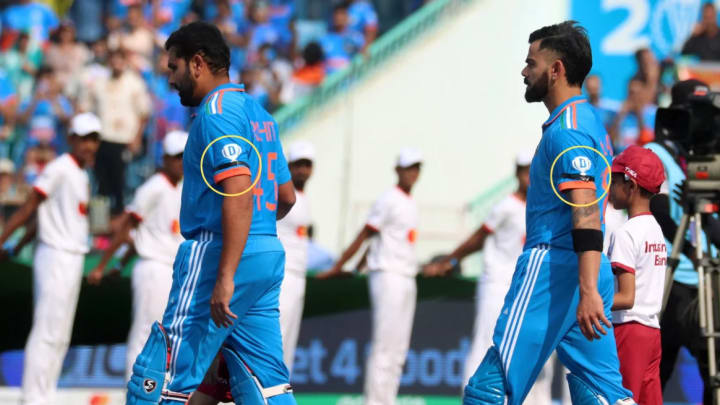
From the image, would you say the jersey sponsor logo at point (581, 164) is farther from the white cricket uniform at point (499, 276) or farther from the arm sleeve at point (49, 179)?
the arm sleeve at point (49, 179)

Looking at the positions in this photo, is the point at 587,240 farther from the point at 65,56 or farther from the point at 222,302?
the point at 65,56

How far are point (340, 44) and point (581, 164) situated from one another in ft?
42.2

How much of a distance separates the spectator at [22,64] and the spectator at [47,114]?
74 cm

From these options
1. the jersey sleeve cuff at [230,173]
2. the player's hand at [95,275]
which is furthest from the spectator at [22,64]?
the jersey sleeve cuff at [230,173]

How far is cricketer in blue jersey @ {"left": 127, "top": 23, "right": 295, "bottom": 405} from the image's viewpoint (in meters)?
5.33

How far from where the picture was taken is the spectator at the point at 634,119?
50.8 feet

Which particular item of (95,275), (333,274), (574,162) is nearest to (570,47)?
(574,162)

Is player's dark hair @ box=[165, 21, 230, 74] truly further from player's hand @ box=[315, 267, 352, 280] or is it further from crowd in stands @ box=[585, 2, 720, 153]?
crowd in stands @ box=[585, 2, 720, 153]

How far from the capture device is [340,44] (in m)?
18.0

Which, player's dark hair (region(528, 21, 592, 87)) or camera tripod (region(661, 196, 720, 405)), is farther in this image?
camera tripod (region(661, 196, 720, 405))

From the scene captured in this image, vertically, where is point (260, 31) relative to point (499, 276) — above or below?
above

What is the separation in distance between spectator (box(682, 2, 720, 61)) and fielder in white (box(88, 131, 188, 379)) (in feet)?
28.1

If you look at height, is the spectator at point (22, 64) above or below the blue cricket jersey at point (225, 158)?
above

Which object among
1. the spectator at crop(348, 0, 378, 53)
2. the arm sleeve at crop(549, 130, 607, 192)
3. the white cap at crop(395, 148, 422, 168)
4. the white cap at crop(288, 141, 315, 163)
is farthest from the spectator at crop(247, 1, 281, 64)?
the arm sleeve at crop(549, 130, 607, 192)
